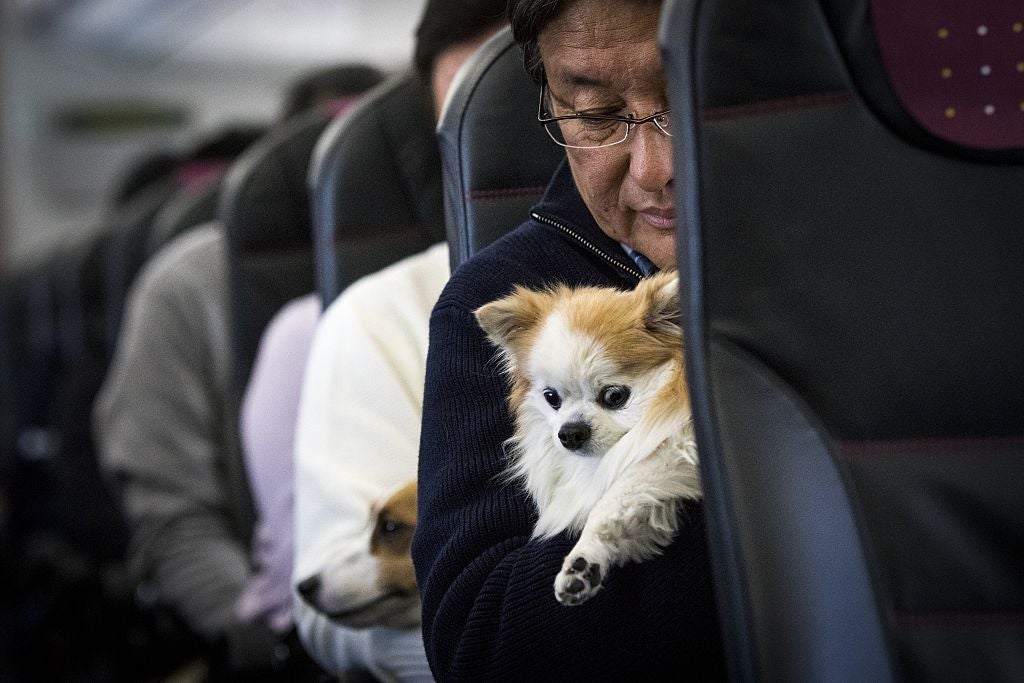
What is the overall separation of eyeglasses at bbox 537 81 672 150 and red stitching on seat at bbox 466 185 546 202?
7 cm

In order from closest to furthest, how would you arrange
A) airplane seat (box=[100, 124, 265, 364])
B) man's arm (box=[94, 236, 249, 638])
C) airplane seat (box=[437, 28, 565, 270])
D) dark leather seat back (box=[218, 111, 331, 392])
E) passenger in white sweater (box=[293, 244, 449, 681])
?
airplane seat (box=[437, 28, 565, 270]), passenger in white sweater (box=[293, 244, 449, 681]), dark leather seat back (box=[218, 111, 331, 392]), man's arm (box=[94, 236, 249, 638]), airplane seat (box=[100, 124, 265, 364])

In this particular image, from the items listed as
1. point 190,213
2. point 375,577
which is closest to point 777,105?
point 375,577

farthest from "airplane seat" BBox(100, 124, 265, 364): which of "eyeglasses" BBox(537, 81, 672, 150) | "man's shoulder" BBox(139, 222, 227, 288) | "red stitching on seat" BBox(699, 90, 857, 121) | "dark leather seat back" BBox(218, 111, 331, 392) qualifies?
"red stitching on seat" BBox(699, 90, 857, 121)

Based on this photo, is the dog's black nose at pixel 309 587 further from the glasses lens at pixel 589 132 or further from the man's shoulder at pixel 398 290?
the glasses lens at pixel 589 132

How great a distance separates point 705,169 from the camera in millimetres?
707

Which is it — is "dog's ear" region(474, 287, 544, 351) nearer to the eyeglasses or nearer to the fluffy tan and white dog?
the fluffy tan and white dog

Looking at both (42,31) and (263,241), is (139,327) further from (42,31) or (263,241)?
(42,31)

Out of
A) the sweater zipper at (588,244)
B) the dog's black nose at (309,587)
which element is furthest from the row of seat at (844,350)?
the dog's black nose at (309,587)

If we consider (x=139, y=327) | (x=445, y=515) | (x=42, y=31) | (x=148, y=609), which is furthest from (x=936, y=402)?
(x=42, y=31)

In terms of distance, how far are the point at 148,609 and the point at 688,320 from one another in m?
1.79

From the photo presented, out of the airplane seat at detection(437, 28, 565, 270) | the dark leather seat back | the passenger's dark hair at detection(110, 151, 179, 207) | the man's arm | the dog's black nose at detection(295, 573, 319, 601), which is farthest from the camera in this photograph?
the passenger's dark hair at detection(110, 151, 179, 207)

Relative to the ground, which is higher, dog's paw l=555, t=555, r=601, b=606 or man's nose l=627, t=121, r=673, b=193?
man's nose l=627, t=121, r=673, b=193

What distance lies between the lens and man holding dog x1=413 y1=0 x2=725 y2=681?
76 centimetres

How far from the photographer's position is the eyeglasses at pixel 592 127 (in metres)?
0.81
